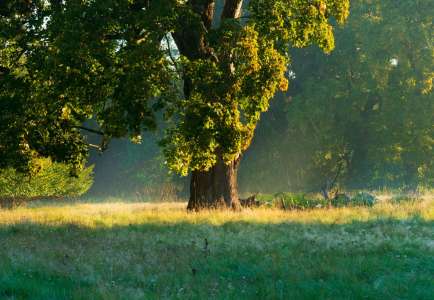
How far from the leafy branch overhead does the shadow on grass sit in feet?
8.80

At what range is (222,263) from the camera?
1181 cm

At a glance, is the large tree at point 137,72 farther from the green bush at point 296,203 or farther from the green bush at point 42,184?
the green bush at point 42,184

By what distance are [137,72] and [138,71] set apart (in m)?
0.07

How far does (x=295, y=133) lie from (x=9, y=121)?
37.6m

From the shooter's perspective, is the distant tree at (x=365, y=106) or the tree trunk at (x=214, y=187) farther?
the distant tree at (x=365, y=106)

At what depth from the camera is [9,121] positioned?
18000 millimetres

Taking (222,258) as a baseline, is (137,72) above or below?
above

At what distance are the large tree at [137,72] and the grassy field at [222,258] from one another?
2404 millimetres

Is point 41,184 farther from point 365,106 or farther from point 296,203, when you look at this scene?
point 365,106

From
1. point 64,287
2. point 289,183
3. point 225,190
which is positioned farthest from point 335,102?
point 64,287

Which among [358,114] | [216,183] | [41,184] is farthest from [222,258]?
[358,114]

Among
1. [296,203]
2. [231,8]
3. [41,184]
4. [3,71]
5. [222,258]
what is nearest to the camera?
[222,258]

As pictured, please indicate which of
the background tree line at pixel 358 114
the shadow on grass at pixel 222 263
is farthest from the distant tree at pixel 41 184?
the shadow on grass at pixel 222 263

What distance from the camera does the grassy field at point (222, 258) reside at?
9492 mm
